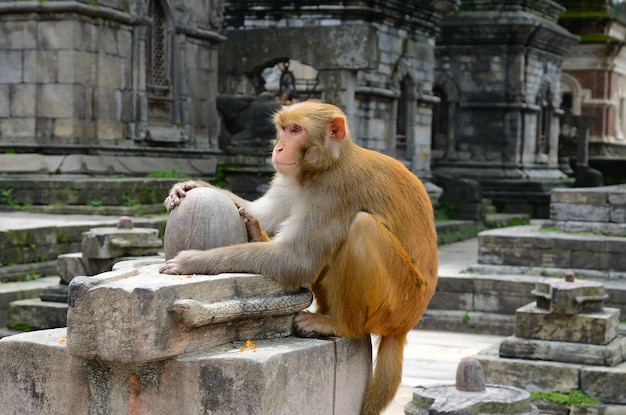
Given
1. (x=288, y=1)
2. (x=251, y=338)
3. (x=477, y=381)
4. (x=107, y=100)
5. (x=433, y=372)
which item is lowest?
(x=433, y=372)

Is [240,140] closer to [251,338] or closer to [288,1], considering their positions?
[288,1]

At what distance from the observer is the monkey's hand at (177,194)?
5484 millimetres

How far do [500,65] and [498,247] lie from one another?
15.1 m

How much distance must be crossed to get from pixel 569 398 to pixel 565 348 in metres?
0.56

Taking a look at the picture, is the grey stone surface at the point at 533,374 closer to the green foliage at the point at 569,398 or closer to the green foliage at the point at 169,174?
the green foliage at the point at 569,398

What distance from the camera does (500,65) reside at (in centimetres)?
Result: 2867

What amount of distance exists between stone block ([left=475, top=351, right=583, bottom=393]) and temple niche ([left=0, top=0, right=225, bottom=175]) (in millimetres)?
8314

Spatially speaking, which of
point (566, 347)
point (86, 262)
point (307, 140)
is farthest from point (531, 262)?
point (307, 140)

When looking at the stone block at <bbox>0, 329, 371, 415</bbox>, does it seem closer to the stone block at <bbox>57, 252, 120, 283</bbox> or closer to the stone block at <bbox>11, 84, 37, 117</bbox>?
the stone block at <bbox>57, 252, 120, 283</bbox>

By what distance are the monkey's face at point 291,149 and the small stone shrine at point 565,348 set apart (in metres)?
4.93

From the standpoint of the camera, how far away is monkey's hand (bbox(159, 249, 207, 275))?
17.0 ft

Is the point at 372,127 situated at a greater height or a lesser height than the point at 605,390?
greater

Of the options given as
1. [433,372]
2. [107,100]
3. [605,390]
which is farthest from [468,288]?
[107,100]

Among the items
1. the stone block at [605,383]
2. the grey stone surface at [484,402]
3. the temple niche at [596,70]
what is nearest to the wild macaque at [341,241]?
the grey stone surface at [484,402]
